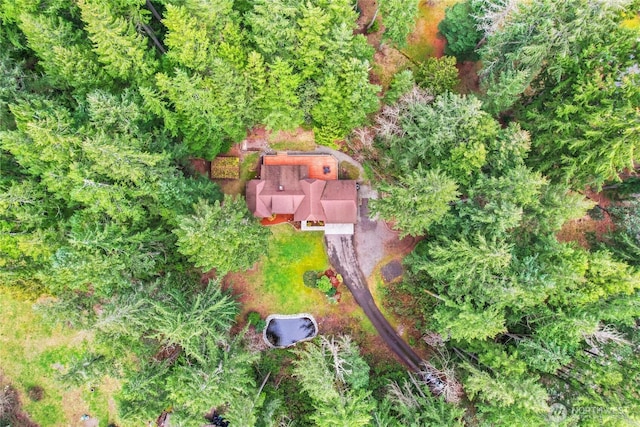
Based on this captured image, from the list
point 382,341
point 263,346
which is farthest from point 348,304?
point 263,346

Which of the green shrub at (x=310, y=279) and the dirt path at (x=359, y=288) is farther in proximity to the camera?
the dirt path at (x=359, y=288)

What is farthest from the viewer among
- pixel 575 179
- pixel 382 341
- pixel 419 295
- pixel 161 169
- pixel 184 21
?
pixel 382 341

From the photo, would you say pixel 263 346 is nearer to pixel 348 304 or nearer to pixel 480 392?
pixel 348 304

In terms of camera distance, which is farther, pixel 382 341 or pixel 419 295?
pixel 382 341

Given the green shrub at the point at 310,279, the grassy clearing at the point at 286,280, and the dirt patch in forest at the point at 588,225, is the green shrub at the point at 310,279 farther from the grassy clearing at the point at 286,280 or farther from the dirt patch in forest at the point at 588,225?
the dirt patch in forest at the point at 588,225

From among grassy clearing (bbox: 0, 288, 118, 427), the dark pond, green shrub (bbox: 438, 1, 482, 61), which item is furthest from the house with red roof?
grassy clearing (bbox: 0, 288, 118, 427)

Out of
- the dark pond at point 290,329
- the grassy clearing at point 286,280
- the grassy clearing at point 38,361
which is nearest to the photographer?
the grassy clearing at point 38,361

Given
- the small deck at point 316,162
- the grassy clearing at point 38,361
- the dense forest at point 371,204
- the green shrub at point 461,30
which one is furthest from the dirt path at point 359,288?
the grassy clearing at point 38,361
